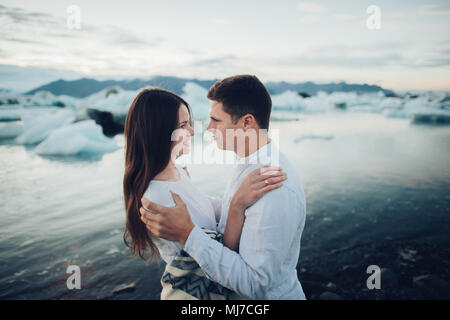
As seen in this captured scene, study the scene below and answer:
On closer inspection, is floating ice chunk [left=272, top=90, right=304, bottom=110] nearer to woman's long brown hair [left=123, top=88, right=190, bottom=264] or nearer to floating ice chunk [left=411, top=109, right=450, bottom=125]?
floating ice chunk [left=411, top=109, right=450, bottom=125]

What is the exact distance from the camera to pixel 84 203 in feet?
20.7

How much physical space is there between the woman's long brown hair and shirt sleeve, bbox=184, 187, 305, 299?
1.65 ft

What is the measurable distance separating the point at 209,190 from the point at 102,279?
11.5 feet

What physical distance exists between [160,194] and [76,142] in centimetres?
1097

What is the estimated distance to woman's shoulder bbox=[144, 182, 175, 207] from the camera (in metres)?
1.80

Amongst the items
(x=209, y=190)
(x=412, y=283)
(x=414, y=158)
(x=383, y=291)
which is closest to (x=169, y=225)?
(x=383, y=291)

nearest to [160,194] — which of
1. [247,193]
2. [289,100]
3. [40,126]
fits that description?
[247,193]

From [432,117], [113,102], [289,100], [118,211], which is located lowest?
[118,211]

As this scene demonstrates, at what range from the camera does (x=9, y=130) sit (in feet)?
50.5

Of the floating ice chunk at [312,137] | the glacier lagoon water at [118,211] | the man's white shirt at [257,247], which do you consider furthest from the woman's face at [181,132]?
the floating ice chunk at [312,137]

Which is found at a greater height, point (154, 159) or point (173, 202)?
point (154, 159)

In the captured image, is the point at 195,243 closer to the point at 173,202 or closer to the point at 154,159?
the point at 173,202

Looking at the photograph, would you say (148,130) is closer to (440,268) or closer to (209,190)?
(440,268)

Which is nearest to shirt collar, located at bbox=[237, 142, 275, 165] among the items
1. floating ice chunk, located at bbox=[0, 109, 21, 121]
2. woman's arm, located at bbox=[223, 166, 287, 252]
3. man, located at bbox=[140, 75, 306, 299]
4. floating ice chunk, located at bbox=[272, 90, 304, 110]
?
man, located at bbox=[140, 75, 306, 299]
